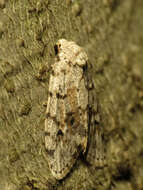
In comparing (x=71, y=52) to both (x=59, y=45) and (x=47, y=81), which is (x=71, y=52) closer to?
(x=59, y=45)

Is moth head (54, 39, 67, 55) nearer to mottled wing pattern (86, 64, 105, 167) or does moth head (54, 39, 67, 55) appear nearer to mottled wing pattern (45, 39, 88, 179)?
mottled wing pattern (45, 39, 88, 179)

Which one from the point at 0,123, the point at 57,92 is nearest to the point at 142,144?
the point at 57,92

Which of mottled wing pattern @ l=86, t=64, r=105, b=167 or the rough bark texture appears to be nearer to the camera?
the rough bark texture

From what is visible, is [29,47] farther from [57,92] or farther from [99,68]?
[99,68]

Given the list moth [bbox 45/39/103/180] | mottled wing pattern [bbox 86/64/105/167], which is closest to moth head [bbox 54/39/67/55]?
moth [bbox 45/39/103/180]

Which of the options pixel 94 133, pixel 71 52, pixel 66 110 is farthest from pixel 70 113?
pixel 71 52

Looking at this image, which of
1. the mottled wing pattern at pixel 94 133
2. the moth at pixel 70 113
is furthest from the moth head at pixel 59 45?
the mottled wing pattern at pixel 94 133

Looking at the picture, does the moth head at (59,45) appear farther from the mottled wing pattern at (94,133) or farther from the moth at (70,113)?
the mottled wing pattern at (94,133)
